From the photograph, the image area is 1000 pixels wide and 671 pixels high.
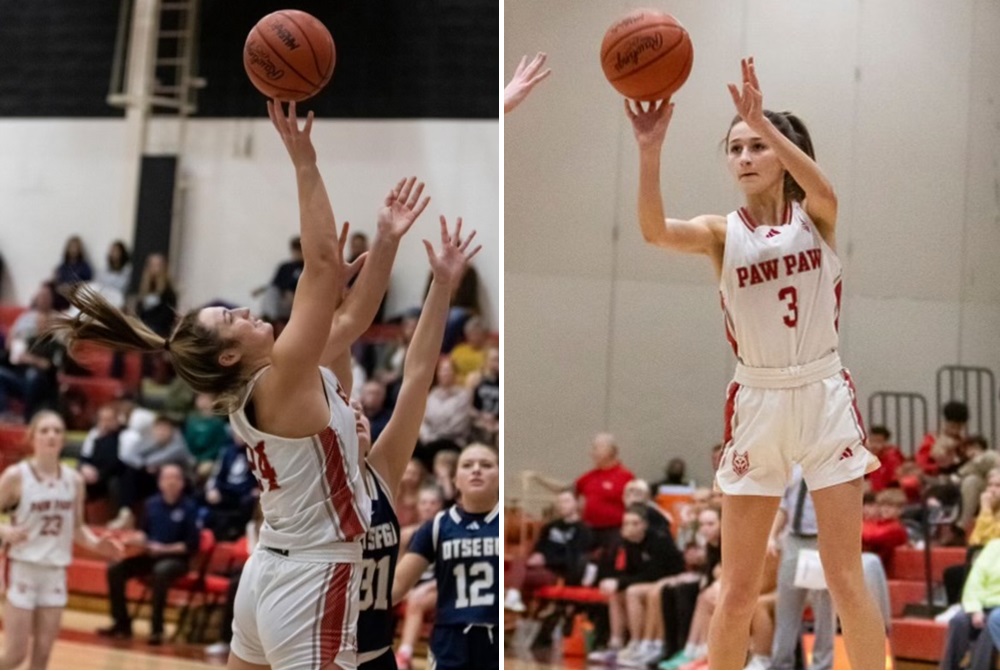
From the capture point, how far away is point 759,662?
6742 millimetres

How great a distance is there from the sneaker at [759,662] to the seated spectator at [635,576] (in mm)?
806

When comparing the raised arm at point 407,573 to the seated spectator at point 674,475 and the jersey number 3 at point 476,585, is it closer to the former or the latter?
the jersey number 3 at point 476,585

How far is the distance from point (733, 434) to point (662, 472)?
11.0ft

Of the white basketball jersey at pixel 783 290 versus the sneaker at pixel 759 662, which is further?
the sneaker at pixel 759 662

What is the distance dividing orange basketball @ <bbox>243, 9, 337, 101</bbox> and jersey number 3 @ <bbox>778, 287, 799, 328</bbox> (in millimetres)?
1496


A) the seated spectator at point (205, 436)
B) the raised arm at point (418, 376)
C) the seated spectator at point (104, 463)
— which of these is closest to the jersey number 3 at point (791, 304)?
the raised arm at point (418, 376)

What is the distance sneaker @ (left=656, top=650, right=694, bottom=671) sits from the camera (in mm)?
7312

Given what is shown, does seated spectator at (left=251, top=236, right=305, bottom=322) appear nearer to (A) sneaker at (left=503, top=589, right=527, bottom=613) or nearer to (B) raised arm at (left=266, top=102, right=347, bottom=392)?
(A) sneaker at (left=503, top=589, right=527, bottom=613)

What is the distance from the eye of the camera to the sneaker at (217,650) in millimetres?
8602

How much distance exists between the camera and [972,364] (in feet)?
22.8

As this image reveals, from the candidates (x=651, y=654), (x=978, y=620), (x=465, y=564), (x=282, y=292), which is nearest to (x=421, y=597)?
(x=651, y=654)

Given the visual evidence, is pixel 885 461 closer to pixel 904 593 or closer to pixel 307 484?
pixel 904 593

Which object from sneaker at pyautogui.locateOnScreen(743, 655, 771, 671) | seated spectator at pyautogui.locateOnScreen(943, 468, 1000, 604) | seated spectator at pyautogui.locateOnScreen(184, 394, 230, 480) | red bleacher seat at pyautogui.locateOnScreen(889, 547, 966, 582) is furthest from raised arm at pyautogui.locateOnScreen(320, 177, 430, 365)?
seated spectator at pyautogui.locateOnScreen(184, 394, 230, 480)

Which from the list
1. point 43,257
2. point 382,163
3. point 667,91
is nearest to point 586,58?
point 667,91
